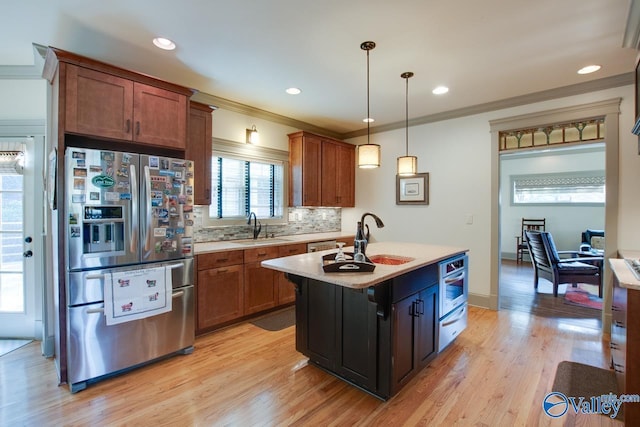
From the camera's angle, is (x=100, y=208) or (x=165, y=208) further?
(x=165, y=208)

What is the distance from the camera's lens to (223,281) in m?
3.24

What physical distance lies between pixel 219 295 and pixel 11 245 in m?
2.04

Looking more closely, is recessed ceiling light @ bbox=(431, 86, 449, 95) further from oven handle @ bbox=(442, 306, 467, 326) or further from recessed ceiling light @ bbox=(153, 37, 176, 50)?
recessed ceiling light @ bbox=(153, 37, 176, 50)

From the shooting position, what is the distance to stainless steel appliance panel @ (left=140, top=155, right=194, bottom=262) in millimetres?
2468

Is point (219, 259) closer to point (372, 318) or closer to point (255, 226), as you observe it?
point (255, 226)

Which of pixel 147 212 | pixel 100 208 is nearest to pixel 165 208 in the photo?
pixel 147 212

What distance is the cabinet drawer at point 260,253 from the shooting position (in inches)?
136

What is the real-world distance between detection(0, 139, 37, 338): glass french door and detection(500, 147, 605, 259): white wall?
7282mm

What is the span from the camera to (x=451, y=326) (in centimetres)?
281

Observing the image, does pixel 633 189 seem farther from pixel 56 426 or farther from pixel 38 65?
pixel 38 65

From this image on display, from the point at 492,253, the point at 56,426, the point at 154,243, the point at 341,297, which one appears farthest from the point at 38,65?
the point at 492,253

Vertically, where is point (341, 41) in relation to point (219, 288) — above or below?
above

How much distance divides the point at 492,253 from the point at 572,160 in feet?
15.4

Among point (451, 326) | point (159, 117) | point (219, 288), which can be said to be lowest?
point (451, 326)
